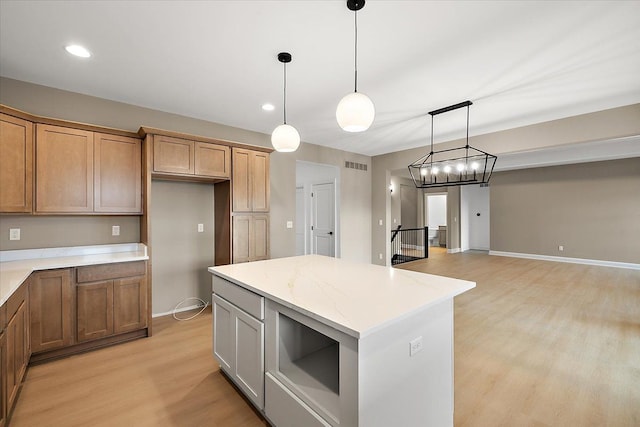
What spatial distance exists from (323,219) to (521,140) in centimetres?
392

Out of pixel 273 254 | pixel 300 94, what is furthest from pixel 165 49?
pixel 273 254

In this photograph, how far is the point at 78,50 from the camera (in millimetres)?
2328

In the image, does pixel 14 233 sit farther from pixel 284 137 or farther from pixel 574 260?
pixel 574 260

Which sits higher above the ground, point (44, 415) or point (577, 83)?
point (577, 83)

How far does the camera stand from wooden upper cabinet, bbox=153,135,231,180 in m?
3.23

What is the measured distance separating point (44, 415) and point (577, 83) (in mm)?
5476

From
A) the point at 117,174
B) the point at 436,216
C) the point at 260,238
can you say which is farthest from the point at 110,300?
the point at 436,216

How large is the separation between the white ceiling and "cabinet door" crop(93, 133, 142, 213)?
1.87 ft

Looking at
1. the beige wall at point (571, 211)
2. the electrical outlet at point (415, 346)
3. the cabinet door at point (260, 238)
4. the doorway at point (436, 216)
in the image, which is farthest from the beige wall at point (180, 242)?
the doorway at point (436, 216)

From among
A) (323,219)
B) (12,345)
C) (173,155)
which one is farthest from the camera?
(323,219)

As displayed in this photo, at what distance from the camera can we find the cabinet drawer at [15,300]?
1.84 metres

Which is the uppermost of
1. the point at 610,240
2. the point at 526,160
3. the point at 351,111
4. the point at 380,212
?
the point at 526,160

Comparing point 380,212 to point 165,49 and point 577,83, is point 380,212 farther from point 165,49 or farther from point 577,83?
point 165,49

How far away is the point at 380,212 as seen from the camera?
650cm
